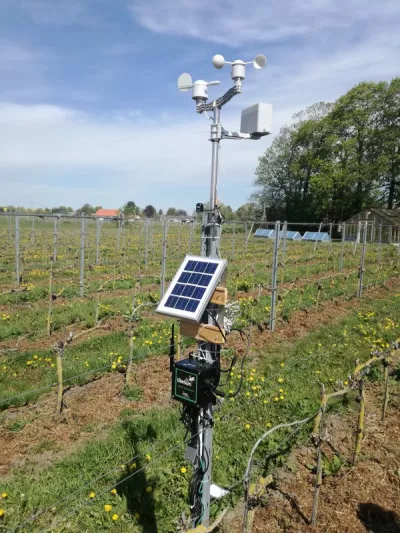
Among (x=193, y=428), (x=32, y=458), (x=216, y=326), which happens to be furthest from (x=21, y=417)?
(x=216, y=326)

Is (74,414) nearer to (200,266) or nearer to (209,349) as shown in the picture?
(209,349)

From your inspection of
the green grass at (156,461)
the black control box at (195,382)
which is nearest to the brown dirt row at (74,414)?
the green grass at (156,461)

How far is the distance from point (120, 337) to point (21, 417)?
3.16m

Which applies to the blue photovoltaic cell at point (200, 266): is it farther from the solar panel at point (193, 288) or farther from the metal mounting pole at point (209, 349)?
the metal mounting pole at point (209, 349)

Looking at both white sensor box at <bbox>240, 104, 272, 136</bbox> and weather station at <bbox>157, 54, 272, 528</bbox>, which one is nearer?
weather station at <bbox>157, 54, 272, 528</bbox>

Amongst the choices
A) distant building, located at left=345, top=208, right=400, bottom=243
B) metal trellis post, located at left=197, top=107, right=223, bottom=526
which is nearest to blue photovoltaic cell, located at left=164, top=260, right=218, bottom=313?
metal trellis post, located at left=197, top=107, right=223, bottom=526

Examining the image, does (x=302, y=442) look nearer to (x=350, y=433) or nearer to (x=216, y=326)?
(x=350, y=433)

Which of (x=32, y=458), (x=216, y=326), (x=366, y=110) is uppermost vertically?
(x=366, y=110)

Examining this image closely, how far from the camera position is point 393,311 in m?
10.6

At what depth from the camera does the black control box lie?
2692 millimetres

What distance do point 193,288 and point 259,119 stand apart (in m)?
1.41

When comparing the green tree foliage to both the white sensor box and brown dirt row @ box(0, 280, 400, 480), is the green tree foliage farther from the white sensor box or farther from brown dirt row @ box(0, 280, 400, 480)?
the white sensor box

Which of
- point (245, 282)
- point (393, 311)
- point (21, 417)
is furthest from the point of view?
point (245, 282)

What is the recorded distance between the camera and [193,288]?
2.82m
